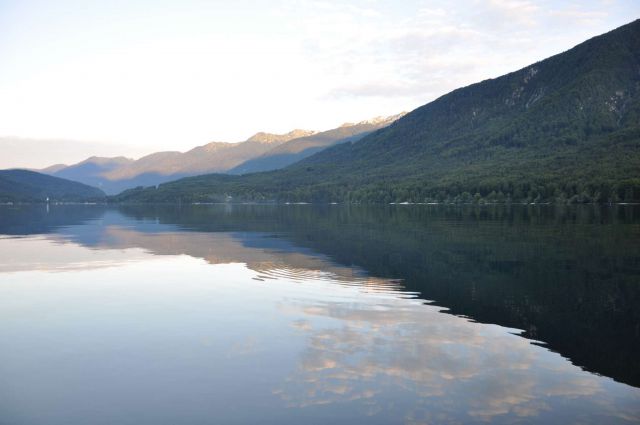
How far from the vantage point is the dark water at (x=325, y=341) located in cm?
1706

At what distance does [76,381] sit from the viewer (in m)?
19.5

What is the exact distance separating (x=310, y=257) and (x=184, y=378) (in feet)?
116

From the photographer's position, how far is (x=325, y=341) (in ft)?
79.8

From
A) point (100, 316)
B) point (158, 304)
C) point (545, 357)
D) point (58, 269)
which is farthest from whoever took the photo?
point (58, 269)

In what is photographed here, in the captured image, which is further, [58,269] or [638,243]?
[638,243]

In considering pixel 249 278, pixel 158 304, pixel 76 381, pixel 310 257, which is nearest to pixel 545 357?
pixel 76 381

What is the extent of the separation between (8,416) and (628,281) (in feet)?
121

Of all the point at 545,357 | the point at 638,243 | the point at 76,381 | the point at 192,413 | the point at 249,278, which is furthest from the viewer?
the point at 638,243

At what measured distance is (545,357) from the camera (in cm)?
2164

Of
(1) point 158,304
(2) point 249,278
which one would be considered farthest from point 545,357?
(2) point 249,278

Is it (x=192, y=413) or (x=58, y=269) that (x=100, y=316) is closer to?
(x=192, y=413)

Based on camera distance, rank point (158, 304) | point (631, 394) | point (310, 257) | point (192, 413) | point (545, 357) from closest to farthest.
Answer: point (192, 413), point (631, 394), point (545, 357), point (158, 304), point (310, 257)

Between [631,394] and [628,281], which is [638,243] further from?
[631,394]

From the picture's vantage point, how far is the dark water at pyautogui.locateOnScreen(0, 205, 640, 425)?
56.0ft
